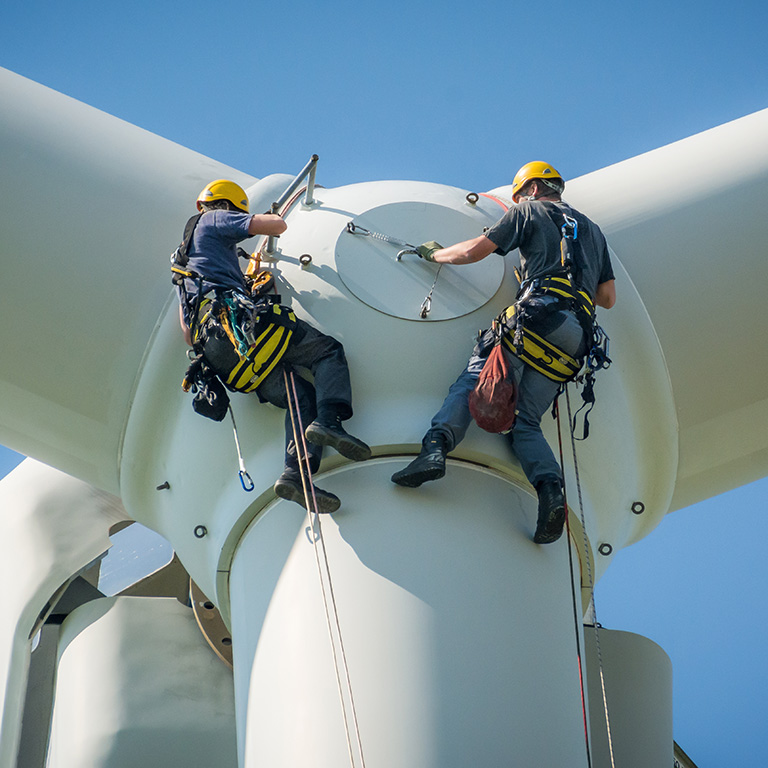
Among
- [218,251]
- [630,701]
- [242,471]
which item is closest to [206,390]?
[242,471]

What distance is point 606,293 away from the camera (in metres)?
7.58

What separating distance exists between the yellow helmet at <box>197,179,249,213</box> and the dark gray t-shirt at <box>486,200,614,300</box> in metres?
1.65

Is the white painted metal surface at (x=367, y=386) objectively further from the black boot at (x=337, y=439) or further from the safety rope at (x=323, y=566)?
the black boot at (x=337, y=439)

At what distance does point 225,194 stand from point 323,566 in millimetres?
2542

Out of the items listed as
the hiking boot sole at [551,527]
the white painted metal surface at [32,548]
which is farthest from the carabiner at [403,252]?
the white painted metal surface at [32,548]

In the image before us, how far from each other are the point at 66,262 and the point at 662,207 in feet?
12.8

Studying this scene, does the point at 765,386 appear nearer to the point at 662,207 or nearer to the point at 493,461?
the point at 662,207

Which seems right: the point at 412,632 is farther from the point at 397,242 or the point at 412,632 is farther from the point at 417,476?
the point at 397,242

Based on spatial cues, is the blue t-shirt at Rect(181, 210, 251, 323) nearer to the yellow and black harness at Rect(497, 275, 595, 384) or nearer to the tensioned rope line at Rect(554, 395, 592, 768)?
the yellow and black harness at Rect(497, 275, 595, 384)

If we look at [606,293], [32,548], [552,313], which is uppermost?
[606,293]

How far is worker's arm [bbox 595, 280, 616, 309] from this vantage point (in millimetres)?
7582

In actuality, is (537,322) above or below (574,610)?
above

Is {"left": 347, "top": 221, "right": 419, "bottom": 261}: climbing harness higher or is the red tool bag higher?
{"left": 347, "top": 221, "right": 419, "bottom": 261}: climbing harness

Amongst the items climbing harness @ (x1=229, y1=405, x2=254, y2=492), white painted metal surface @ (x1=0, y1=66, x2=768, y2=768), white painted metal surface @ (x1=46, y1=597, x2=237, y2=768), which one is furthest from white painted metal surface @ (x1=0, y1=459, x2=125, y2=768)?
climbing harness @ (x1=229, y1=405, x2=254, y2=492)
